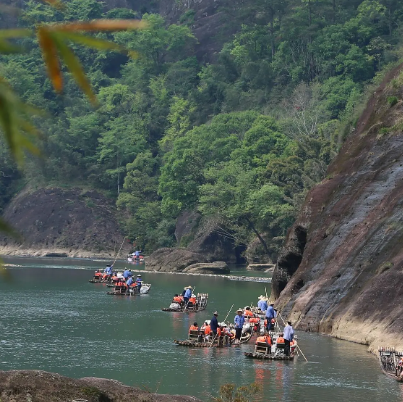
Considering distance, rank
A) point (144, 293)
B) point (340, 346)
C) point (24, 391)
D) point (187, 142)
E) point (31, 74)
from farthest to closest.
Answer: point (31, 74) → point (187, 142) → point (144, 293) → point (340, 346) → point (24, 391)

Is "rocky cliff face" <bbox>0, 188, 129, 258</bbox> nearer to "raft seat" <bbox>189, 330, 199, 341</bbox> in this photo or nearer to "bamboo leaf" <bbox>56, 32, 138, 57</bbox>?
"raft seat" <bbox>189, 330, 199, 341</bbox>

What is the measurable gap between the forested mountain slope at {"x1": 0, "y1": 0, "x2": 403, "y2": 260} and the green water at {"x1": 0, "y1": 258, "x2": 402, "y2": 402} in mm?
51172

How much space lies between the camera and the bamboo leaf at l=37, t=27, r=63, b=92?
422cm

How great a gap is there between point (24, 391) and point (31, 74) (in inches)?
6027

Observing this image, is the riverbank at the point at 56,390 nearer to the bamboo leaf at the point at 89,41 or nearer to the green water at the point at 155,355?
the green water at the point at 155,355

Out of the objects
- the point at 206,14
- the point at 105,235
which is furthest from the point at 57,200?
the point at 206,14

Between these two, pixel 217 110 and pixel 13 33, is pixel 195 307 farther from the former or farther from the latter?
pixel 217 110

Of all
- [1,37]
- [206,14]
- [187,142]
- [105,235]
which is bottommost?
[1,37]

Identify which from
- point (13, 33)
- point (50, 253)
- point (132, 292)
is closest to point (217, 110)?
point (50, 253)

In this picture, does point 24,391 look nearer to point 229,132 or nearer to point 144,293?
point 144,293

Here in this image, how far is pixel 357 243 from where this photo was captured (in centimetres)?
5034

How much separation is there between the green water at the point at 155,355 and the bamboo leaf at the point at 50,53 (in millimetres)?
17973

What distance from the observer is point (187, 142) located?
5359 inches

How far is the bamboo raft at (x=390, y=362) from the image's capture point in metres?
33.6
